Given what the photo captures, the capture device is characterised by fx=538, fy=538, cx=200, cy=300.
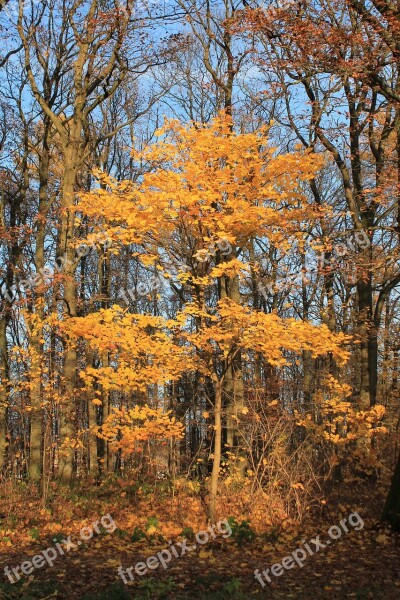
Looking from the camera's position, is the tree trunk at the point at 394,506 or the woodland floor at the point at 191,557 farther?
the tree trunk at the point at 394,506

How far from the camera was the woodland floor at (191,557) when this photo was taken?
5.57m

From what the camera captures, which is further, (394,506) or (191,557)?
(394,506)

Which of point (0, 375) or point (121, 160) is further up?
point (121, 160)

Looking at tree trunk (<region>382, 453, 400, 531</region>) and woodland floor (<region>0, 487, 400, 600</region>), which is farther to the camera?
tree trunk (<region>382, 453, 400, 531</region>)

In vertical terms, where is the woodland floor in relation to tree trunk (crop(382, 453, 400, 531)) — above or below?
below

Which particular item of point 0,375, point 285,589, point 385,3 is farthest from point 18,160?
point 285,589

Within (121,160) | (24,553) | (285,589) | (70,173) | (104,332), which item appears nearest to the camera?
(285,589)

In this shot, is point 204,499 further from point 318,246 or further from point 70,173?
point 70,173

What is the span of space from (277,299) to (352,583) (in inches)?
667

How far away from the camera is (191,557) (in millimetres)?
7137

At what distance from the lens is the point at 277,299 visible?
2236cm

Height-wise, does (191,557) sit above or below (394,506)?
below

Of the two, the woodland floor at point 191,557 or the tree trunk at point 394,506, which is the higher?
the tree trunk at point 394,506

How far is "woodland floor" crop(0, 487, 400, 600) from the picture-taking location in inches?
219
